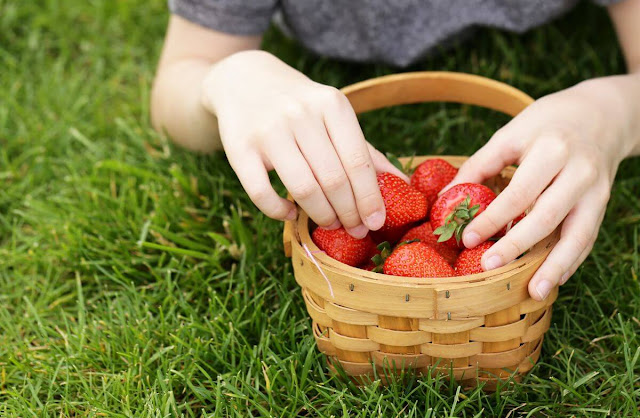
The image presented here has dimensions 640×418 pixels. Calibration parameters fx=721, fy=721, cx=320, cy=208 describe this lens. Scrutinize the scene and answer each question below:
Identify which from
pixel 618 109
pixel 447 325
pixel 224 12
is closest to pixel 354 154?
pixel 447 325

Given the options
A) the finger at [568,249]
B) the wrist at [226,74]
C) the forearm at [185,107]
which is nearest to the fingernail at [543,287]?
the finger at [568,249]

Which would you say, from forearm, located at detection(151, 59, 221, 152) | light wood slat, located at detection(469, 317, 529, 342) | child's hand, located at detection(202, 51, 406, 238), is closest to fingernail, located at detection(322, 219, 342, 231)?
child's hand, located at detection(202, 51, 406, 238)

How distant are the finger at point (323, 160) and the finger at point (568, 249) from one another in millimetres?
263

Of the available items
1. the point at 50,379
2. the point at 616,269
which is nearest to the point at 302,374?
the point at 50,379

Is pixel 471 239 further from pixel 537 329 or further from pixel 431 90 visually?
pixel 431 90

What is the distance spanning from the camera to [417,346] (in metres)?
0.96

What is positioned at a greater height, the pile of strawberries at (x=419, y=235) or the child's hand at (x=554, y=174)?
the child's hand at (x=554, y=174)

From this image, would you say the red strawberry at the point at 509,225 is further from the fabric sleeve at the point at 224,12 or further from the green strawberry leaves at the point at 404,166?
the fabric sleeve at the point at 224,12

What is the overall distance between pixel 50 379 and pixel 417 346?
579 millimetres

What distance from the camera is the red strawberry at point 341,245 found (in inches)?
39.4

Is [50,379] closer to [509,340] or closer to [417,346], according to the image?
[417,346]

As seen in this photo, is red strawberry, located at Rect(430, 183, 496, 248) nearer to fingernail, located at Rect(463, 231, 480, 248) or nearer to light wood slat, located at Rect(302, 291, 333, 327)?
fingernail, located at Rect(463, 231, 480, 248)

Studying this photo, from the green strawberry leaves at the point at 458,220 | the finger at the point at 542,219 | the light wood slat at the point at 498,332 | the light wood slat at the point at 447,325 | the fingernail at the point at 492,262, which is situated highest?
the finger at the point at 542,219

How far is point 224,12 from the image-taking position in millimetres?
1407
